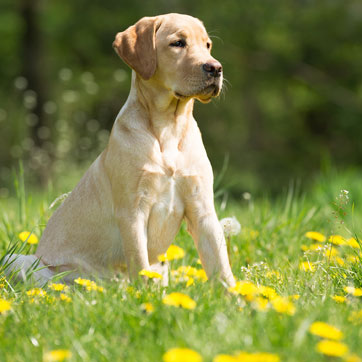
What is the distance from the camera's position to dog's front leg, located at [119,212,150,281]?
2.99 metres

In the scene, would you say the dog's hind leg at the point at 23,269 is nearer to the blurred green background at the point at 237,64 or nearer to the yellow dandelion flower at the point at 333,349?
the yellow dandelion flower at the point at 333,349

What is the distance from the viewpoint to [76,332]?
2.19m

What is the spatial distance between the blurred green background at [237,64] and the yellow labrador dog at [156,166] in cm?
772

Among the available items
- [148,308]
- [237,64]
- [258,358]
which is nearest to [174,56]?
[148,308]

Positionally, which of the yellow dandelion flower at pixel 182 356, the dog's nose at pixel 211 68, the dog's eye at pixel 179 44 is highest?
the dog's eye at pixel 179 44

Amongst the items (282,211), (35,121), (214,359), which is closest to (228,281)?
(214,359)

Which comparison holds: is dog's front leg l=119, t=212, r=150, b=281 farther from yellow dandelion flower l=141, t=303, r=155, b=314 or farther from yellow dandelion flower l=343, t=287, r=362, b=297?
yellow dandelion flower l=343, t=287, r=362, b=297

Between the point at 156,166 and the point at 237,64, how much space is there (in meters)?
11.1

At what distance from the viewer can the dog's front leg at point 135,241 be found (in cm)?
299

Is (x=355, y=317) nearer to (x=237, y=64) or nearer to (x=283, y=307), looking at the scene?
(x=283, y=307)

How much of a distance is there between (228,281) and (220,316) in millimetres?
856

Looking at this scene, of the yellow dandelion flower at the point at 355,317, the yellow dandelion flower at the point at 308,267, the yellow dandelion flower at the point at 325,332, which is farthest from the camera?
the yellow dandelion flower at the point at 308,267

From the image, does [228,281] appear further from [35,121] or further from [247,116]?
[247,116]

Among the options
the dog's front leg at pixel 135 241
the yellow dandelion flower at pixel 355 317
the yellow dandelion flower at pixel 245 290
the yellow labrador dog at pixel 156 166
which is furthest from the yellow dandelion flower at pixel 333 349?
the dog's front leg at pixel 135 241
